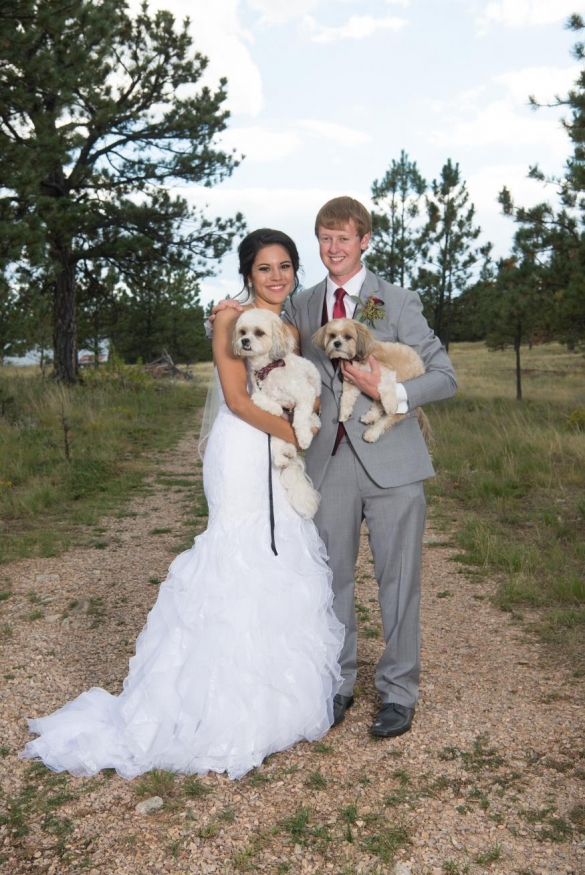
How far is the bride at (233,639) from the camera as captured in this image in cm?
354

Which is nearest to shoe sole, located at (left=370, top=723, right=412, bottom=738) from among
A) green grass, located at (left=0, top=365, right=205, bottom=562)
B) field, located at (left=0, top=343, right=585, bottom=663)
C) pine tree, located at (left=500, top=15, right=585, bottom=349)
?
field, located at (left=0, top=343, right=585, bottom=663)

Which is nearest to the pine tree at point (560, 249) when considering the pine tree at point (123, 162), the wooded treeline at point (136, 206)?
the wooded treeline at point (136, 206)

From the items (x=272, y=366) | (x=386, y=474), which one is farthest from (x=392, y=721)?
(x=272, y=366)

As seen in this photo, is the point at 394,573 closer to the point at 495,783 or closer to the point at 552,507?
the point at 495,783

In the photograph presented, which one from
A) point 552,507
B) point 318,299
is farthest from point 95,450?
point 318,299

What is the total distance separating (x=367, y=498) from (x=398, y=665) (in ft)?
2.71

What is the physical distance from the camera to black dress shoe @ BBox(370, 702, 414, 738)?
378 cm

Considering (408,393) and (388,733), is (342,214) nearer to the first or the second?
(408,393)

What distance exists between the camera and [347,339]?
12.1 ft

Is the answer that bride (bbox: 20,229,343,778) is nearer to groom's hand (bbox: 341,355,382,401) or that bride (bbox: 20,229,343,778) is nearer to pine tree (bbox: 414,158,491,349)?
groom's hand (bbox: 341,355,382,401)

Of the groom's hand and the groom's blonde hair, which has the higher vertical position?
the groom's blonde hair

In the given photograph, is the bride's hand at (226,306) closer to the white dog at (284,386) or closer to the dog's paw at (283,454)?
the white dog at (284,386)

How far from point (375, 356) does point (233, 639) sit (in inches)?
57.3

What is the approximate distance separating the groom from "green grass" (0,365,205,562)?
408 cm
